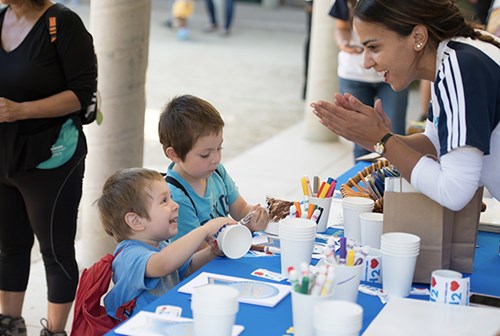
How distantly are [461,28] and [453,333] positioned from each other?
0.91 metres

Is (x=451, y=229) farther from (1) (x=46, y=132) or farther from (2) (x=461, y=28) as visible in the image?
(1) (x=46, y=132)

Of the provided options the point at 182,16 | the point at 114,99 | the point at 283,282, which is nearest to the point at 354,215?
the point at 283,282

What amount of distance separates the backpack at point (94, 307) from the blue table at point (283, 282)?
0.28 metres

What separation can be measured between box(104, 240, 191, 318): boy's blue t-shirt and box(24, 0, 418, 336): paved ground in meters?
1.62

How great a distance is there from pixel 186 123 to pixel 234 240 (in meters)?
0.58

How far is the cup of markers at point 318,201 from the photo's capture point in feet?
9.14

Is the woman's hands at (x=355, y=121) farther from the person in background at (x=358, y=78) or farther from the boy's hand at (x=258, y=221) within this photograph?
the person in background at (x=358, y=78)

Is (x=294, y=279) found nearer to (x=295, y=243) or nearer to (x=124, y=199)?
(x=295, y=243)

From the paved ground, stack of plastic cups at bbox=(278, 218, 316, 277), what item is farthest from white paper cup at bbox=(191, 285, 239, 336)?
the paved ground

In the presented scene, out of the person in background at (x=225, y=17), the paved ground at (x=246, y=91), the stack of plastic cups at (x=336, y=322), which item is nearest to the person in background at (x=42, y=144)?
the paved ground at (x=246, y=91)

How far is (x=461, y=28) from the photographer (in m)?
2.44

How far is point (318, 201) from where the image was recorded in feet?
9.61

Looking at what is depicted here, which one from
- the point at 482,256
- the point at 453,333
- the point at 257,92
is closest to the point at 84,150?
the point at 482,256

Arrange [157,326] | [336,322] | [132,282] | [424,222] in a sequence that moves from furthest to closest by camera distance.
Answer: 1. [132,282]
2. [424,222]
3. [157,326]
4. [336,322]
